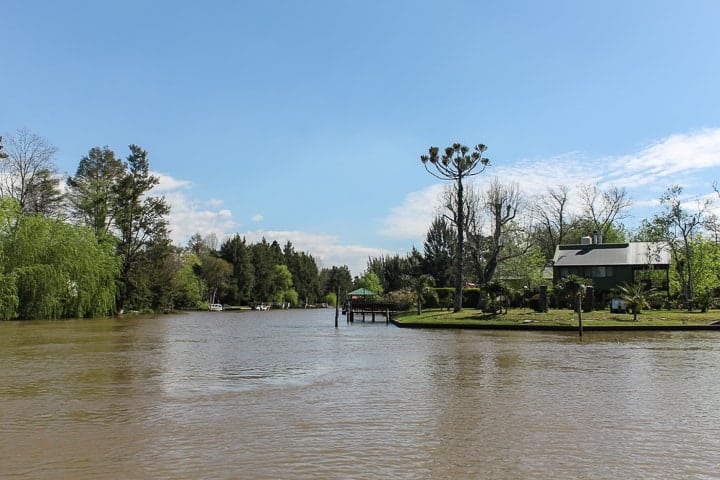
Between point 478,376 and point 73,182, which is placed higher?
point 73,182

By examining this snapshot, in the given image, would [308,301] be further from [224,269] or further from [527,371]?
[527,371]

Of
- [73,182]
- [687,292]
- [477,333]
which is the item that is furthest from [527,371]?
[73,182]

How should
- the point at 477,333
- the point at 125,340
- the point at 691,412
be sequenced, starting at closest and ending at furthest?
the point at 691,412 → the point at 125,340 → the point at 477,333

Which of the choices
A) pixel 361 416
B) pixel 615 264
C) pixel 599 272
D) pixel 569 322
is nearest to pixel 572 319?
pixel 569 322

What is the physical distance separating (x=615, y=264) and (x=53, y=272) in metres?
42.3

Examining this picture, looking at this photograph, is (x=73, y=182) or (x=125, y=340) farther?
(x=73, y=182)

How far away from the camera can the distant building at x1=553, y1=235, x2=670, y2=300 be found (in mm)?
48562

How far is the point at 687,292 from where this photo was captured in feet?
153

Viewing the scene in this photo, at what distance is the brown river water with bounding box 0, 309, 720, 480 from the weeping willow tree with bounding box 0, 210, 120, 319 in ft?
73.1

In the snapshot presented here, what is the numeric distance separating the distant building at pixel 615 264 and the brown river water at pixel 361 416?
101 ft

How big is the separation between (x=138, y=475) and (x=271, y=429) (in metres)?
2.59

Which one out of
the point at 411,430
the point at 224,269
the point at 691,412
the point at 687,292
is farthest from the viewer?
the point at 224,269

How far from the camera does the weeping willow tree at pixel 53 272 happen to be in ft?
128

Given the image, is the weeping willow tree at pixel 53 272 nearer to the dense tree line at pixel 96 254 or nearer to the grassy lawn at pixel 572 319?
the dense tree line at pixel 96 254
